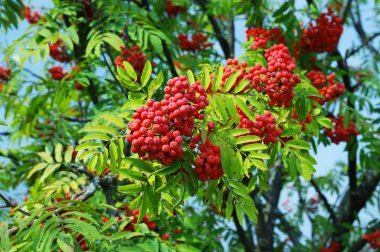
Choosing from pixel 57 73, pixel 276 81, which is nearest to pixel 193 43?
pixel 57 73

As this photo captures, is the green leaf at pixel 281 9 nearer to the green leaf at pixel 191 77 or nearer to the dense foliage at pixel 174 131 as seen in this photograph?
the dense foliage at pixel 174 131

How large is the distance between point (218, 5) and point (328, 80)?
188 centimetres

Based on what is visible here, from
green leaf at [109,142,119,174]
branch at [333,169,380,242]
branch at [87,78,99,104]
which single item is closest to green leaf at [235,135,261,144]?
green leaf at [109,142,119,174]

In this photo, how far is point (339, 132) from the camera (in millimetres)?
4898

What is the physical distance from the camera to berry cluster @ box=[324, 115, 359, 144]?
489cm

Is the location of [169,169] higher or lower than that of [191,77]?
lower

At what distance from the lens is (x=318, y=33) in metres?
4.76

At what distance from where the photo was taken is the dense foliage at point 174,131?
2365mm

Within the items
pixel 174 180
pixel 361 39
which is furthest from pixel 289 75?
pixel 361 39

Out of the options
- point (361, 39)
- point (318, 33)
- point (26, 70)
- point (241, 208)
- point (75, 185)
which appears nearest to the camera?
point (241, 208)

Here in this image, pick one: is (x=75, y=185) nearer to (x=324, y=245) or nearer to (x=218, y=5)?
(x=218, y=5)

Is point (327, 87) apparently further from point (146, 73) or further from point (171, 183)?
point (171, 183)

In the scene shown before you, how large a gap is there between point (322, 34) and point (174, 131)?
3.08m

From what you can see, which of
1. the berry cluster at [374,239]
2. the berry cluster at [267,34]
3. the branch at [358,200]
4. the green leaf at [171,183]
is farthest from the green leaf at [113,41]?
the branch at [358,200]
